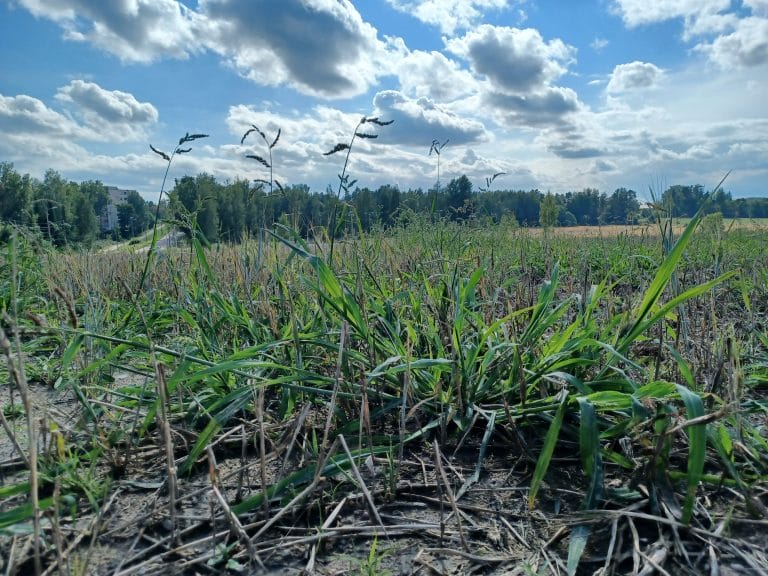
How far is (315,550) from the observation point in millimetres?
1087

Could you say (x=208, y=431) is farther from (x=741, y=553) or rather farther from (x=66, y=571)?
(x=741, y=553)

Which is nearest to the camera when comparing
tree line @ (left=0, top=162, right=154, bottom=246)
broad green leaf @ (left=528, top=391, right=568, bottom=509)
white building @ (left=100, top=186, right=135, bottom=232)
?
broad green leaf @ (left=528, top=391, right=568, bottom=509)

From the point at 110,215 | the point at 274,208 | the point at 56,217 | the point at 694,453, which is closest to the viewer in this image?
the point at 694,453

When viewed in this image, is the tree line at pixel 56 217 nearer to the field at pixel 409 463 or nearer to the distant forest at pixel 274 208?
the distant forest at pixel 274 208

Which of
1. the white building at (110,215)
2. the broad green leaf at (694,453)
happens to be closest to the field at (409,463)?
the broad green leaf at (694,453)

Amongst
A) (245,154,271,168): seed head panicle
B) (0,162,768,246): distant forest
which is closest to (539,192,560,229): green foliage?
(0,162,768,246): distant forest

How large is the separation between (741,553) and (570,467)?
44cm

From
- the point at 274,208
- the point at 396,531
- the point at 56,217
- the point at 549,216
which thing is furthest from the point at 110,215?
the point at 396,531

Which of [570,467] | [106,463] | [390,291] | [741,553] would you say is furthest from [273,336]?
[741,553]

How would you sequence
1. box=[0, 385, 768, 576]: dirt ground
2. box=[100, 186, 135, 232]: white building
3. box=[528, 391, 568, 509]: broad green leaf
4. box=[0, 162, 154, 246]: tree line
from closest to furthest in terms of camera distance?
box=[0, 385, 768, 576]: dirt ground → box=[528, 391, 568, 509]: broad green leaf → box=[0, 162, 154, 246]: tree line → box=[100, 186, 135, 232]: white building

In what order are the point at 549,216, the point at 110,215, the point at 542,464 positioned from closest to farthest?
the point at 542,464
the point at 549,216
the point at 110,215

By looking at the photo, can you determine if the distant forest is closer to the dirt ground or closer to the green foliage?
the green foliage

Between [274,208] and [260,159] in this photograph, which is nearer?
[260,159]

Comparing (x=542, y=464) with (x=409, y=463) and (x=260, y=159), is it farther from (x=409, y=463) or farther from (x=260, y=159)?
(x=260, y=159)
